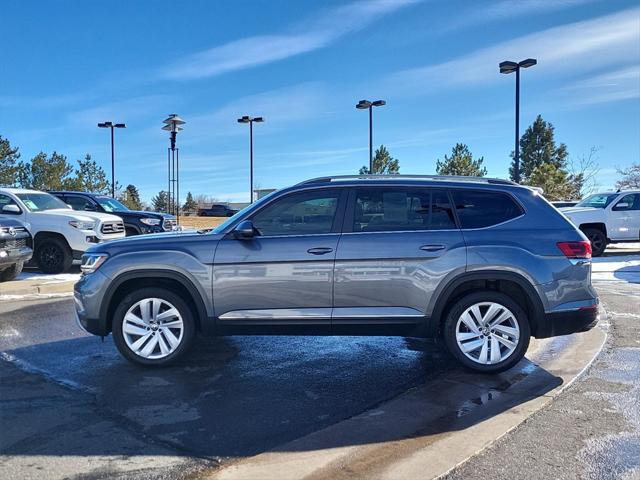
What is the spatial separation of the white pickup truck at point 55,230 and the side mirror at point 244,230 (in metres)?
7.72

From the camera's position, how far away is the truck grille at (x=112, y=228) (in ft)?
39.5

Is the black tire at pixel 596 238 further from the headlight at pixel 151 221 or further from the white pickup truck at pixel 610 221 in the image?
the headlight at pixel 151 221

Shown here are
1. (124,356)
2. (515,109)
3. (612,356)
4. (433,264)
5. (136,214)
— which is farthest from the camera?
(515,109)

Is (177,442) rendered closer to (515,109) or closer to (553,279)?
(553,279)

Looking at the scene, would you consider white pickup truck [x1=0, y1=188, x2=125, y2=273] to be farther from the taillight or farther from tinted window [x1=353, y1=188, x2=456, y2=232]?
the taillight

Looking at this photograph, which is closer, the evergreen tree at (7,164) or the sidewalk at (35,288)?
the sidewalk at (35,288)

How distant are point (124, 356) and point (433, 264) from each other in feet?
9.89

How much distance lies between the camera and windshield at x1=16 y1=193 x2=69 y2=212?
39.5ft

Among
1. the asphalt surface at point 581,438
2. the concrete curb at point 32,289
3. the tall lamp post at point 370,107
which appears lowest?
the asphalt surface at point 581,438

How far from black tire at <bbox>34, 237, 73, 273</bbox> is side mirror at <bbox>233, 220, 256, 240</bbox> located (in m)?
8.06

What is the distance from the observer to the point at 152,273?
5020mm

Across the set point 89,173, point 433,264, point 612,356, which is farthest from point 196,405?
point 89,173

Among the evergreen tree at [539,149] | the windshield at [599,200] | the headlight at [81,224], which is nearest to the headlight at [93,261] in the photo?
the headlight at [81,224]

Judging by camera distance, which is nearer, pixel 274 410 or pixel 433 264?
pixel 274 410
